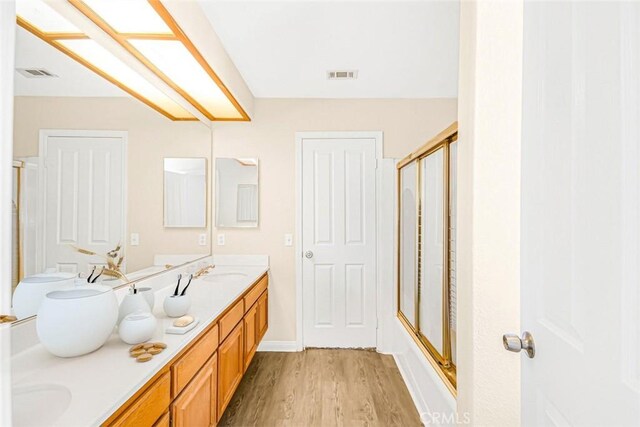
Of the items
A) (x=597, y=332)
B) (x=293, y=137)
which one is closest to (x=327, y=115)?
(x=293, y=137)

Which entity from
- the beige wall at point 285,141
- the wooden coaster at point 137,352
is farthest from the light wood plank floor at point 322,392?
the wooden coaster at point 137,352

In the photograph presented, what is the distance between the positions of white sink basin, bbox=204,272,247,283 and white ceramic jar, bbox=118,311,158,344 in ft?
4.35

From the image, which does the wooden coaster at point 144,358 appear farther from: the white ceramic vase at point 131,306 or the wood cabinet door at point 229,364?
the wood cabinet door at point 229,364

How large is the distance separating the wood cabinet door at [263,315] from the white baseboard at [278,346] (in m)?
0.20

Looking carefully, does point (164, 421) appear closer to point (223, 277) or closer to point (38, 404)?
point (38, 404)

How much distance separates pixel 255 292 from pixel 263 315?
39 centimetres

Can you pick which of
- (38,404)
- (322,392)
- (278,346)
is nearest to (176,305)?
(38,404)

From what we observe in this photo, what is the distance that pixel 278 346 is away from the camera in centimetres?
311

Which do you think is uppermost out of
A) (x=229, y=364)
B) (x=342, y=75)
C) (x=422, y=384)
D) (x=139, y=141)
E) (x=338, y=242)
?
(x=342, y=75)

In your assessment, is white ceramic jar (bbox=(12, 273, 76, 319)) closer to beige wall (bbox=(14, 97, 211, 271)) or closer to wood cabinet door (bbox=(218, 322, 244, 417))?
beige wall (bbox=(14, 97, 211, 271))

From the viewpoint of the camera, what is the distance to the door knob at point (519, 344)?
0.96 metres

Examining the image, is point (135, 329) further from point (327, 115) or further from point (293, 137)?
point (327, 115)

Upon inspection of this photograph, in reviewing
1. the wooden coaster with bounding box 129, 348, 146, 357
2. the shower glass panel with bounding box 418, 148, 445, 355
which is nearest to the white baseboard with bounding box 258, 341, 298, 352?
the shower glass panel with bounding box 418, 148, 445, 355

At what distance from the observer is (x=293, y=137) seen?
314 cm
